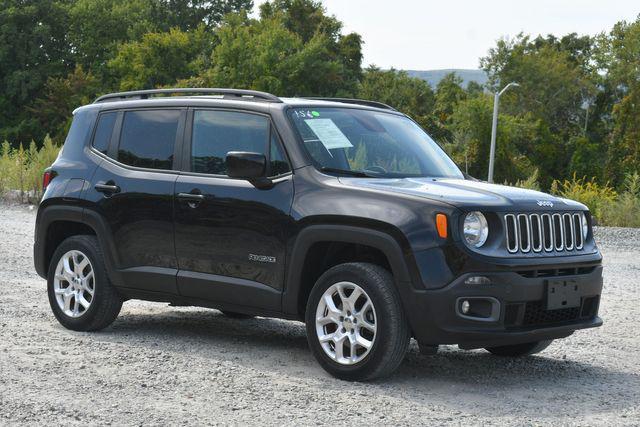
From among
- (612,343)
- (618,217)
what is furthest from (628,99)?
(612,343)

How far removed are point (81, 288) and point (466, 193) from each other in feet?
11.2

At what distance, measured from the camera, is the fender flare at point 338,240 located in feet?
21.1

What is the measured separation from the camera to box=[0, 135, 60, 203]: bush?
952 inches

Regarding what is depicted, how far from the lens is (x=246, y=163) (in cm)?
707

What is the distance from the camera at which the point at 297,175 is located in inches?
280

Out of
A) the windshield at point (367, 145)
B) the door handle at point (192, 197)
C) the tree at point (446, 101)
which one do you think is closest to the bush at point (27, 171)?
the door handle at point (192, 197)

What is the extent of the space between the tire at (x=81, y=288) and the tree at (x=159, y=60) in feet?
221

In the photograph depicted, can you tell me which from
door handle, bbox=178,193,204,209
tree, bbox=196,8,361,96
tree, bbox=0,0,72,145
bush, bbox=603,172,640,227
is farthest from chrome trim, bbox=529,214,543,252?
tree, bbox=0,0,72,145

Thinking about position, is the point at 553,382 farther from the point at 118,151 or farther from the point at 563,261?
the point at 118,151

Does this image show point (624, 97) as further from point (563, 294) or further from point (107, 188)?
point (563, 294)

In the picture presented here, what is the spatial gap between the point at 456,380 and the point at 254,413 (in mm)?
1738

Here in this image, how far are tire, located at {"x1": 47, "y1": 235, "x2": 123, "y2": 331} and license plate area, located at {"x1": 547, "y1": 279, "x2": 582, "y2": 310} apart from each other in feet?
11.6

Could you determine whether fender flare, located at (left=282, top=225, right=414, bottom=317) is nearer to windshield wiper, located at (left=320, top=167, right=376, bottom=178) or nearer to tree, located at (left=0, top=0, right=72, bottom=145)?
windshield wiper, located at (left=320, top=167, right=376, bottom=178)

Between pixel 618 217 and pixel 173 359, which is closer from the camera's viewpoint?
pixel 173 359
